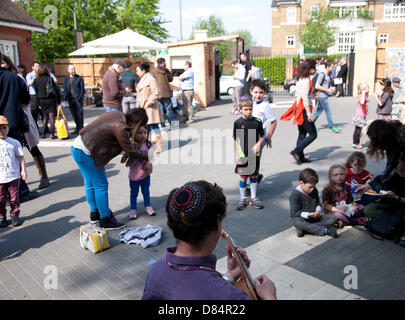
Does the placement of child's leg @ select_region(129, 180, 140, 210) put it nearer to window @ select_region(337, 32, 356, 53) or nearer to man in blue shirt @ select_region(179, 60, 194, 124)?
man in blue shirt @ select_region(179, 60, 194, 124)

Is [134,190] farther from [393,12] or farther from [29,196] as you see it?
[393,12]

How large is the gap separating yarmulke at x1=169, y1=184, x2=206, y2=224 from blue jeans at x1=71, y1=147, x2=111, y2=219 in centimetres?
315

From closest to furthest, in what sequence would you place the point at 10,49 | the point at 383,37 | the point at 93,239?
the point at 93,239 < the point at 10,49 < the point at 383,37

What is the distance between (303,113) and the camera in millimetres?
7742

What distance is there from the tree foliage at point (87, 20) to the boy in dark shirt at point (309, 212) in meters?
32.5

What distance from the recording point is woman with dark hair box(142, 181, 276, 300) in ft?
5.08

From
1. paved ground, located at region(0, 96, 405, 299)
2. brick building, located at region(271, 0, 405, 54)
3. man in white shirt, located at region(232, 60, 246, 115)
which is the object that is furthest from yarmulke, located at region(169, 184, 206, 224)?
brick building, located at region(271, 0, 405, 54)

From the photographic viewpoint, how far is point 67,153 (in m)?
9.37

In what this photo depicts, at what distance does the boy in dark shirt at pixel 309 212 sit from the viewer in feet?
14.8

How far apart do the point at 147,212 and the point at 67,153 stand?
4.84 meters

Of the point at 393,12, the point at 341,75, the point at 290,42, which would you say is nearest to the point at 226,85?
the point at 341,75

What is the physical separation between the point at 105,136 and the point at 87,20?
35.4 m

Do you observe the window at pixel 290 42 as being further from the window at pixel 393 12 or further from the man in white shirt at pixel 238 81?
the man in white shirt at pixel 238 81
